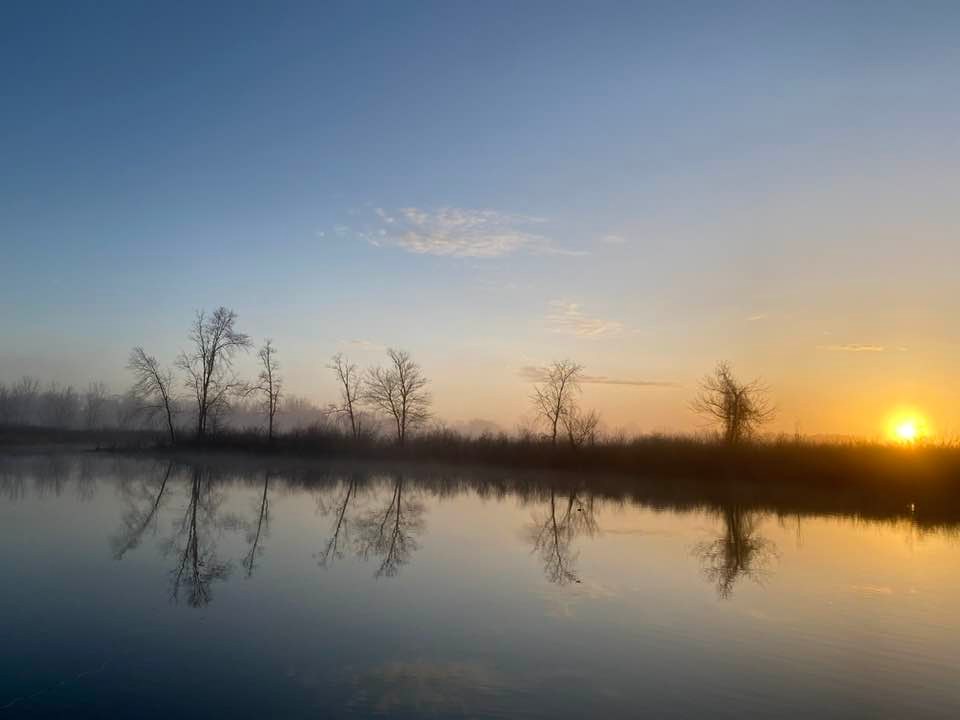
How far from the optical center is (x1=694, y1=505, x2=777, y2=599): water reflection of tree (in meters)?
12.3

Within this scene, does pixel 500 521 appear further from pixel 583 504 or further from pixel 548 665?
pixel 548 665

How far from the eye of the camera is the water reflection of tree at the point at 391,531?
42.6 ft

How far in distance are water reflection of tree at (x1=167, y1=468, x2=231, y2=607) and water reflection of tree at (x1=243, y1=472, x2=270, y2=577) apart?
1.24 feet

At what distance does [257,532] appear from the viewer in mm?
15250

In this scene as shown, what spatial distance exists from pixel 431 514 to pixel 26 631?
1277 centimetres

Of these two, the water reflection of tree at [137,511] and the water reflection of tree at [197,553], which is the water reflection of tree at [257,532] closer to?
the water reflection of tree at [197,553]

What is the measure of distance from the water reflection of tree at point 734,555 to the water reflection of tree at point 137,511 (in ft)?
32.2

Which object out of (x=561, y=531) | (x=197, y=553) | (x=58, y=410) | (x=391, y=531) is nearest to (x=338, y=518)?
(x=391, y=531)

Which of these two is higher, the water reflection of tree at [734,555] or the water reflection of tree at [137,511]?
the water reflection of tree at [137,511]

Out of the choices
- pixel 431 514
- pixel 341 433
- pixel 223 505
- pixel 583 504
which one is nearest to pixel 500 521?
pixel 431 514

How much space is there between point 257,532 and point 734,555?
964 centimetres

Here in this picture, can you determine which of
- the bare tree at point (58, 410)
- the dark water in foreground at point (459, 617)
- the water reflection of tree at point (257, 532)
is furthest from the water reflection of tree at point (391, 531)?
the bare tree at point (58, 410)

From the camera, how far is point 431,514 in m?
19.8

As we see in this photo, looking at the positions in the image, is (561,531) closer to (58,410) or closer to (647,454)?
(647,454)
